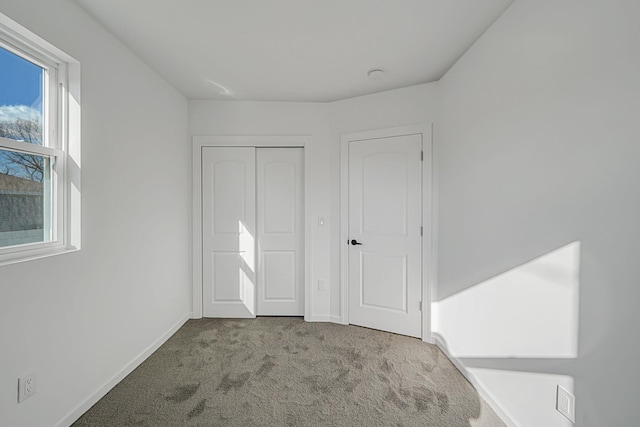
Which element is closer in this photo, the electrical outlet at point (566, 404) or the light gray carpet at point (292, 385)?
Result: the electrical outlet at point (566, 404)

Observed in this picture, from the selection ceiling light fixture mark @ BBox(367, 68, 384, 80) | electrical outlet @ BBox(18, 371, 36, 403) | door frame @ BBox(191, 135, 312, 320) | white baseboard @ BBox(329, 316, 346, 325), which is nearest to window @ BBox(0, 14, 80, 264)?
electrical outlet @ BBox(18, 371, 36, 403)

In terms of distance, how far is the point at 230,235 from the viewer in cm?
346

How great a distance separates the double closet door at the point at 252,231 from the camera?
3447 millimetres

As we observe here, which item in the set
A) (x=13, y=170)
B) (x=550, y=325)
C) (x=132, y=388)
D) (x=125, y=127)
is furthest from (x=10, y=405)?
(x=550, y=325)

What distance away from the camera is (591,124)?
1.26 meters

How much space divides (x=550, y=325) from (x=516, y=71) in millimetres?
1350

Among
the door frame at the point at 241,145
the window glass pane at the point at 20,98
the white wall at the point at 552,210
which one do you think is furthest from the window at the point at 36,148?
the white wall at the point at 552,210

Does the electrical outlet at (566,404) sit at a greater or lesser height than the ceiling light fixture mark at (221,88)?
lesser

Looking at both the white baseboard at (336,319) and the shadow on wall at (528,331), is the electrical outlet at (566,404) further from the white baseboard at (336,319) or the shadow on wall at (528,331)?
the white baseboard at (336,319)

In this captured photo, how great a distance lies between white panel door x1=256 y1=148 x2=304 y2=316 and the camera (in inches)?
138

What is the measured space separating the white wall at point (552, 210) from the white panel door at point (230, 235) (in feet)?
7.12

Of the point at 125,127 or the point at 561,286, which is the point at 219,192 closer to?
the point at 125,127

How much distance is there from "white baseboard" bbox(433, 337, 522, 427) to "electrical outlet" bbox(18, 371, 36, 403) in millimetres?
2528

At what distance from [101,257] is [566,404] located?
8.78ft
